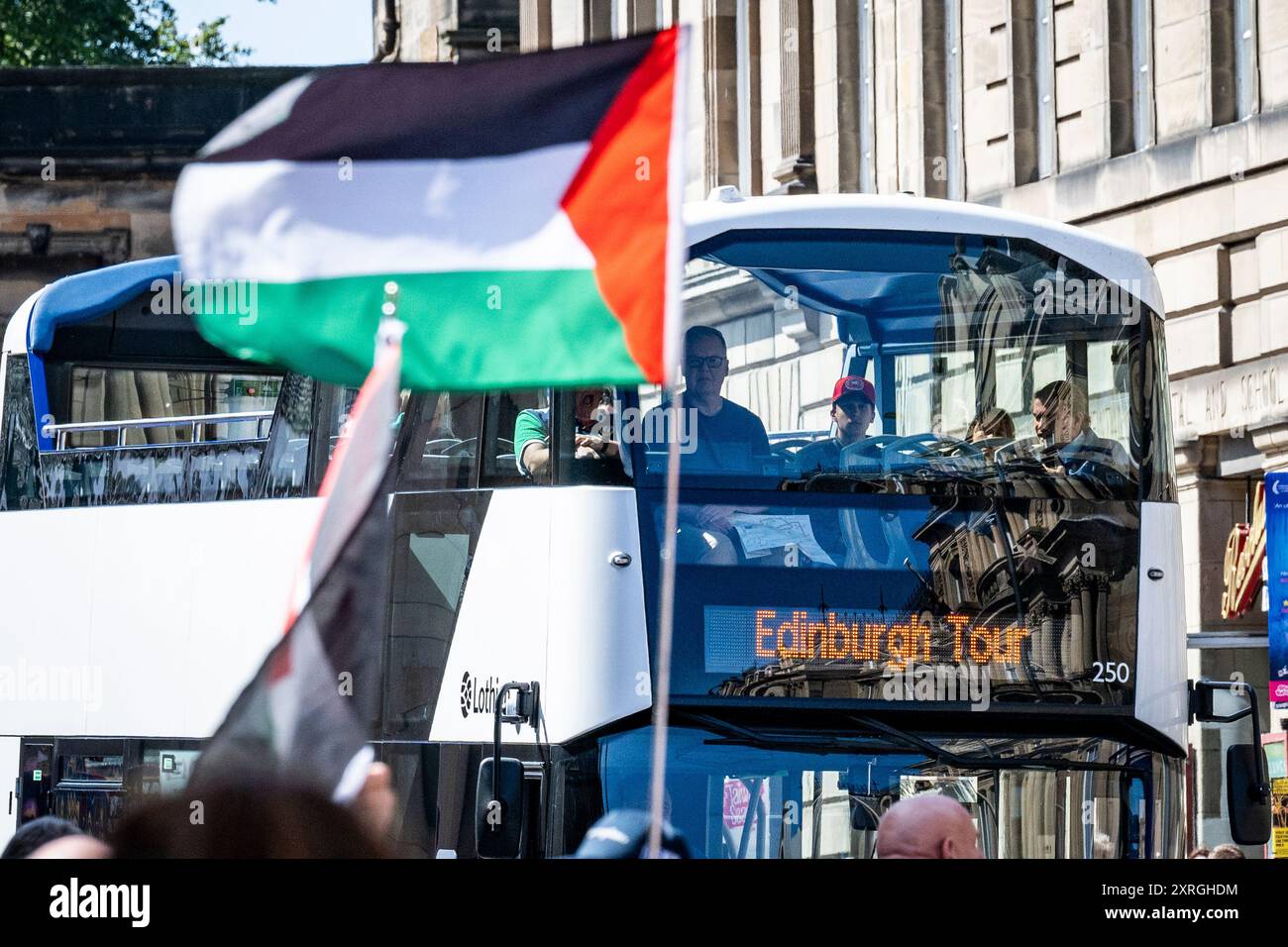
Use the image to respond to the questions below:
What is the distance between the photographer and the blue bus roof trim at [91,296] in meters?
13.6

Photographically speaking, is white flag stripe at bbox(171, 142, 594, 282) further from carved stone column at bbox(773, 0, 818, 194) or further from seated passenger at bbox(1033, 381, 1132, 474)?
carved stone column at bbox(773, 0, 818, 194)

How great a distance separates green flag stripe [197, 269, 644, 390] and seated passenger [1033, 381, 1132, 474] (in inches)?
152

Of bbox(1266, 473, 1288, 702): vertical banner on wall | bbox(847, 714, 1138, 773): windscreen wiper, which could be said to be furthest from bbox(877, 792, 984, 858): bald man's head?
bbox(1266, 473, 1288, 702): vertical banner on wall

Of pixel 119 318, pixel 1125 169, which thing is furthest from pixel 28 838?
pixel 1125 169

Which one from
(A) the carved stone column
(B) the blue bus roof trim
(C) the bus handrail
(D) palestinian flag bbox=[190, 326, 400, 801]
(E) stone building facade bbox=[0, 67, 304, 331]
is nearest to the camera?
(D) palestinian flag bbox=[190, 326, 400, 801]

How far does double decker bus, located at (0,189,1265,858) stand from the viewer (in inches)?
Result: 360

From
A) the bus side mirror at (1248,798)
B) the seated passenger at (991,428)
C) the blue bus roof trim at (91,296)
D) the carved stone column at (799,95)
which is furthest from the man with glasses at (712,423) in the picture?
the carved stone column at (799,95)

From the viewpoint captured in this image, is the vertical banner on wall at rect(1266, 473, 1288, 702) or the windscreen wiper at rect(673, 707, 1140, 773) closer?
the windscreen wiper at rect(673, 707, 1140, 773)

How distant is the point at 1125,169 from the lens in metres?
19.1

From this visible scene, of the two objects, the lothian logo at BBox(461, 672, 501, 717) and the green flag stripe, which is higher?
the green flag stripe

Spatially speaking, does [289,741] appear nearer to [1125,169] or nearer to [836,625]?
[836,625]

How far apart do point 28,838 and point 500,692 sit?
3.91 m

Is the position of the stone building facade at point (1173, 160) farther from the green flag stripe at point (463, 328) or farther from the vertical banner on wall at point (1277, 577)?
the green flag stripe at point (463, 328)
